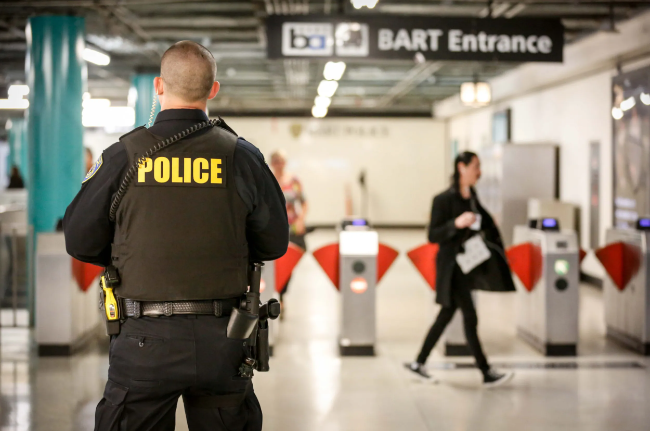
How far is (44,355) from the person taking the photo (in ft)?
21.8

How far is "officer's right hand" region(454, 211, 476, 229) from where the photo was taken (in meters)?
5.30

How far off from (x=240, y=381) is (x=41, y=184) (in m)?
6.63

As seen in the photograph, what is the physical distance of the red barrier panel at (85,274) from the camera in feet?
22.4

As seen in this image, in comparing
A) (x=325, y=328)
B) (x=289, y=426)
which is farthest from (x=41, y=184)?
(x=289, y=426)

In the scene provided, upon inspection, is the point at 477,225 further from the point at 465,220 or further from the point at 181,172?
the point at 181,172

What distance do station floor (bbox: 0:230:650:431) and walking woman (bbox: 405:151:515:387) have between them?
442 millimetres

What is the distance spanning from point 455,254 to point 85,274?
347 centimetres

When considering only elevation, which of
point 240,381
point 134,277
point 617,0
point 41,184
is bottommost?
point 240,381

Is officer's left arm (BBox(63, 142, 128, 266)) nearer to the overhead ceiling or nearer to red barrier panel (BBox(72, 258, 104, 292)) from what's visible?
red barrier panel (BBox(72, 258, 104, 292))

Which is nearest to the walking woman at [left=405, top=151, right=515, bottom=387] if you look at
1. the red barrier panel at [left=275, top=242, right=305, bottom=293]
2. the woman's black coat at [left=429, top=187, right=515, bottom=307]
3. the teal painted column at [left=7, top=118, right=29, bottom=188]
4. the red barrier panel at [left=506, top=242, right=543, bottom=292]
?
the woman's black coat at [left=429, top=187, right=515, bottom=307]

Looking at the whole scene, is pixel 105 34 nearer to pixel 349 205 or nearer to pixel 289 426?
pixel 289 426

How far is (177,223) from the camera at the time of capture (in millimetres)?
2303

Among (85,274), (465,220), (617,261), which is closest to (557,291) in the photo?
(617,261)

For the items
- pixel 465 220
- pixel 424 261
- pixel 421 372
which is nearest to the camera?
pixel 465 220
